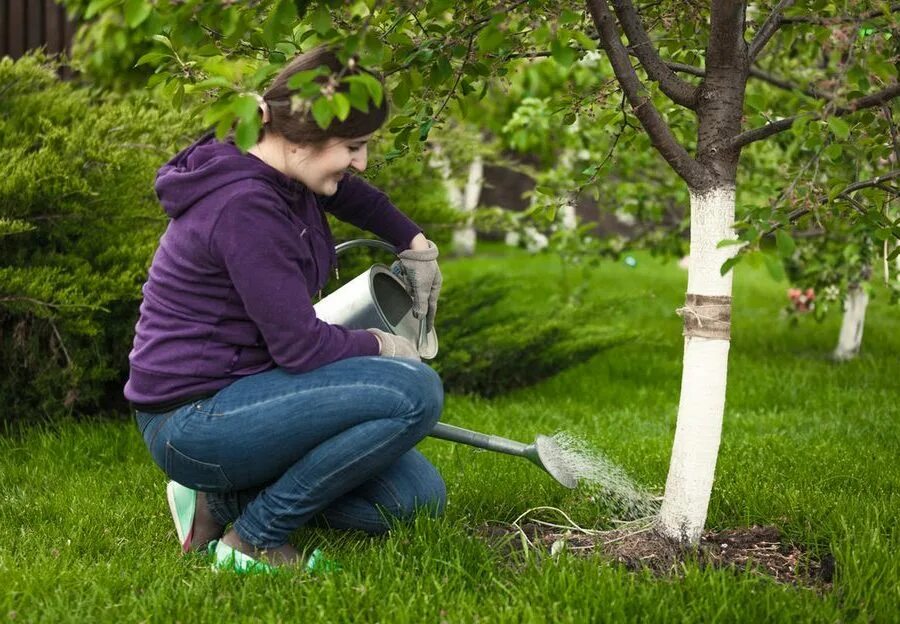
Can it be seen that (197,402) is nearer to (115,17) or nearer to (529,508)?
(529,508)

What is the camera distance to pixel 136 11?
5.35 feet

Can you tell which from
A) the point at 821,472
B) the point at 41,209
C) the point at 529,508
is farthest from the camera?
the point at 41,209

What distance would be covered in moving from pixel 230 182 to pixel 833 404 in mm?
3221

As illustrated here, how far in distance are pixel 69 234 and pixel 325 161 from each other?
6.43ft

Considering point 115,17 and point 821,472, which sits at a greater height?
point 115,17

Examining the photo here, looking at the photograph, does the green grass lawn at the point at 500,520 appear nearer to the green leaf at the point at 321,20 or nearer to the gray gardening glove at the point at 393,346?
the gray gardening glove at the point at 393,346

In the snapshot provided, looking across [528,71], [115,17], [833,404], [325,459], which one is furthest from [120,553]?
[528,71]

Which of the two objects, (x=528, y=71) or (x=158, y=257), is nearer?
(x=158, y=257)

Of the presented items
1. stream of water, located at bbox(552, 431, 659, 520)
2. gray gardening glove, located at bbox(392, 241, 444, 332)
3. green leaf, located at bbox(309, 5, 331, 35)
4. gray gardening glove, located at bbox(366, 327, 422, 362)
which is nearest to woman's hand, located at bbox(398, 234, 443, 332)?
gray gardening glove, located at bbox(392, 241, 444, 332)

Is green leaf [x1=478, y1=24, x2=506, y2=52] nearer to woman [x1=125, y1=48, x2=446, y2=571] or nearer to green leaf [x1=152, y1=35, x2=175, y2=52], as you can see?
woman [x1=125, y1=48, x2=446, y2=571]

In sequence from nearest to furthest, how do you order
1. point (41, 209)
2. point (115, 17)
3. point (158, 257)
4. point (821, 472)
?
point (158, 257), point (821, 472), point (41, 209), point (115, 17)

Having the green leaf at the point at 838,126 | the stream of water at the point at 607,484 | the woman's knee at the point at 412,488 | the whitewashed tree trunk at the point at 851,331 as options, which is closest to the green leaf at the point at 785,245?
the green leaf at the point at 838,126

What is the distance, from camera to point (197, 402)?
2.24 m

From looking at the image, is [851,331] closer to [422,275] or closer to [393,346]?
[422,275]
